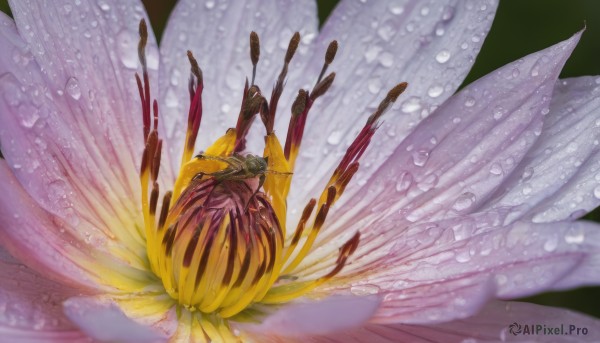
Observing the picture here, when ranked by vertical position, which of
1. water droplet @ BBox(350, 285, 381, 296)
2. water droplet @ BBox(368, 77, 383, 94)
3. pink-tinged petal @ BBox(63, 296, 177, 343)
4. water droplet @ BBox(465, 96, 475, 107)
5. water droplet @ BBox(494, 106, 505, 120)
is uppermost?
water droplet @ BBox(368, 77, 383, 94)

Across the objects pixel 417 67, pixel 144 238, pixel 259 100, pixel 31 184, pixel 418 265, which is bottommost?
pixel 31 184

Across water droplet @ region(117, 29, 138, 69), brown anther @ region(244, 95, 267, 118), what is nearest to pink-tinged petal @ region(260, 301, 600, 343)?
brown anther @ region(244, 95, 267, 118)

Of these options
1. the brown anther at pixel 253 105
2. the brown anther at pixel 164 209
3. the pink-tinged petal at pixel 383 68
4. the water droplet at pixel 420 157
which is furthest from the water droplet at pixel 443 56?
the brown anther at pixel 164 209

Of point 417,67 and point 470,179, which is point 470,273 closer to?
point 470,179

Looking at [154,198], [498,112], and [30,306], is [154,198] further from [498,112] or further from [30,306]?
[498,112]

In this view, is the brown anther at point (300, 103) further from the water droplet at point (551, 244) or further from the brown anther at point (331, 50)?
the water droplet at point (551, 244)

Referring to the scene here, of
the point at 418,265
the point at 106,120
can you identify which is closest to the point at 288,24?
the point at 106,120

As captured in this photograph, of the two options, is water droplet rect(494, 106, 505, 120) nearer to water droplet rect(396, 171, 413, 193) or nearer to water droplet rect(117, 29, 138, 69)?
water droplet rect(396, 171, 413, 193)
